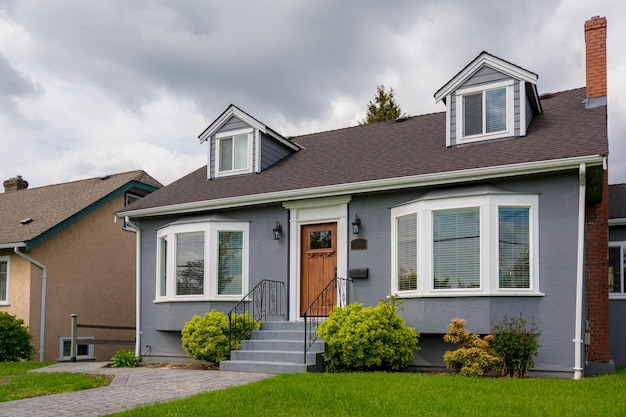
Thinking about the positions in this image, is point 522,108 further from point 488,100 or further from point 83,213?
point 83,213

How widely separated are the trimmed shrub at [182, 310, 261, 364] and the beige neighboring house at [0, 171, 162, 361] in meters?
6.05

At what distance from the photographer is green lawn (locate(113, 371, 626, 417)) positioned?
23.6 ft

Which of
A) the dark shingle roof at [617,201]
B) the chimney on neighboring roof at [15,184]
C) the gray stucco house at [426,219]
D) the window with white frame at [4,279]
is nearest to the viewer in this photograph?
the gray stucco house at [426,219]

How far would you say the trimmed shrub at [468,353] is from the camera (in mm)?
10133

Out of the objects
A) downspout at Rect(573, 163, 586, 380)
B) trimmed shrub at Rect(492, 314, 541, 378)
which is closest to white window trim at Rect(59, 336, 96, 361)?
trimmed shrub at Rect(492, 314, 541, 378)

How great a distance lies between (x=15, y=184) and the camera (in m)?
24.4

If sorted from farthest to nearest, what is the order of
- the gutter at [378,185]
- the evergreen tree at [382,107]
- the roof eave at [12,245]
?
the evergreen tree at [382,107] → the roof eave at [12,245] → the gutter at [378,185]

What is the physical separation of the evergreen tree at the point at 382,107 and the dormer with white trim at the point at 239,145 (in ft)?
47.7

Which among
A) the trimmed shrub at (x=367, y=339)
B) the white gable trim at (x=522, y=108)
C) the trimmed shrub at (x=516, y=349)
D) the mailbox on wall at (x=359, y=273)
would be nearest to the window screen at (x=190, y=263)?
the mailbox on wall at (x=359, y=273)

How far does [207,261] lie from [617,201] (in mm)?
10637

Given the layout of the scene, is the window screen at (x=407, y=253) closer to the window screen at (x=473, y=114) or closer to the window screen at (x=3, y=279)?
the window screen at (x=473, y=114)

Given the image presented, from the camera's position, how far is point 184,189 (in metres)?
15.8

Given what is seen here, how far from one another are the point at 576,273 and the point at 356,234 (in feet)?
13.6

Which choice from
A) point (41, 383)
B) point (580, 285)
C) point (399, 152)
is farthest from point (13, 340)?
point (580, 285)
